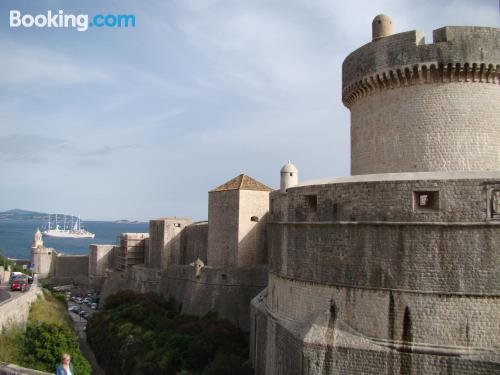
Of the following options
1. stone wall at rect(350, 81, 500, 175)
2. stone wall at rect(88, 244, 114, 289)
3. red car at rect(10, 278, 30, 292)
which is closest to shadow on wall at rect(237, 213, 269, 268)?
stone wall at rect(350, 81, 500, 175)

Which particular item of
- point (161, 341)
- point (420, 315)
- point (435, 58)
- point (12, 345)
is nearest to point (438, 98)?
point (435, 58)

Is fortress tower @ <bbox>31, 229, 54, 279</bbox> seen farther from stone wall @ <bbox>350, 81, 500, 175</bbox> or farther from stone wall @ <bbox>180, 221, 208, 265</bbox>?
stone wall @ <bbox>350, 81, 500, 175</bbox>

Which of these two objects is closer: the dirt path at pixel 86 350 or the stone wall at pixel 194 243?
the dirt path at pixel 86 350

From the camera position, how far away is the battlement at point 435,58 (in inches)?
519

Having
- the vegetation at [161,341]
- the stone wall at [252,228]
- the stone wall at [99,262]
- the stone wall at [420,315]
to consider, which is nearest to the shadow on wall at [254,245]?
the stone wall at [252,228]

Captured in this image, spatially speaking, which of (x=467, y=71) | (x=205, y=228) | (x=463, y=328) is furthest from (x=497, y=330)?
(x=205, y=228)

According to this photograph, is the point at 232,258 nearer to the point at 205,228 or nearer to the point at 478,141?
the point at 205,228

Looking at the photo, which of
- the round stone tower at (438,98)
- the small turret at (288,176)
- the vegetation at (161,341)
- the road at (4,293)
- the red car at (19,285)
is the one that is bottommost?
the vegetation at (161,341)

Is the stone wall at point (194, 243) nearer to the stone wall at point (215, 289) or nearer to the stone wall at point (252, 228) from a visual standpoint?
the stone wall at point (215, 289)

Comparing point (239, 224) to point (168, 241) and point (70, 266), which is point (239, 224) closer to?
point (168, 241)

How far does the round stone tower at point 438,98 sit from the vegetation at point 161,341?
28.0ft

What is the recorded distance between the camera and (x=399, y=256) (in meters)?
10.7

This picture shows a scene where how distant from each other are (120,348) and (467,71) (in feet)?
58.1

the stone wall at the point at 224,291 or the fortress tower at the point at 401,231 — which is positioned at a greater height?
the fortress tower at the point at 401,231
